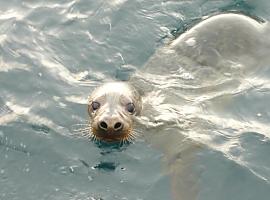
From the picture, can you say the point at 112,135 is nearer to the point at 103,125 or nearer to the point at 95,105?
the point at 103,125

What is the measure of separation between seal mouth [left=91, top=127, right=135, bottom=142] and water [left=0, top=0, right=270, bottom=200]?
0.14 metres

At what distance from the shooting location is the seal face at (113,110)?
8062 mm

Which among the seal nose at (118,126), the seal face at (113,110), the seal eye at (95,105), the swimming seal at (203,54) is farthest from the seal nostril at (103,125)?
the swimming seal at (203,54)

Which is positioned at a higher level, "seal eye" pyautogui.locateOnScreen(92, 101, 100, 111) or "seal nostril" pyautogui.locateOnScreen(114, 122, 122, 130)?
"seal nostril" pyautogui.locateOnScreen(114, 122, 122, 130)

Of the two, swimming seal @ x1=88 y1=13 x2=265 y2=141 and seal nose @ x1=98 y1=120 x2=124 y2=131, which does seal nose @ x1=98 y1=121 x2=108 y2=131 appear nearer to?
seal nose @ x1=98 y1=120 x2=124 y2=131

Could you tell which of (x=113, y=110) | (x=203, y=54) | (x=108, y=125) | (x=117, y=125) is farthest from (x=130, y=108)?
(x=203, y=54)

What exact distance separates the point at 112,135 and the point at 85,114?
989 mm

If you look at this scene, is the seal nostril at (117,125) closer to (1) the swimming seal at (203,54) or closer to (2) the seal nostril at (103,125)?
(2) the seal nostril at (103,125)

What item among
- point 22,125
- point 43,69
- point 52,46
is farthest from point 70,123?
point 52,46

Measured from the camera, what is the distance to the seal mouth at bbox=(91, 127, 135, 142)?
318 inches

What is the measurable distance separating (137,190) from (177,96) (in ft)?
7.32

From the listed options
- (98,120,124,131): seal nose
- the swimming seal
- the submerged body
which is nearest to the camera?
(98,120,124,131): seal nose

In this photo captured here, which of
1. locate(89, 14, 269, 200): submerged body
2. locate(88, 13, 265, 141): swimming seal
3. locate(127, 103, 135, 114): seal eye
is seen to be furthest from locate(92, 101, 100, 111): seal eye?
locate(127, 103, 135, 114): seal eye

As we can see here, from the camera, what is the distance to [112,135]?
810 centimetres
